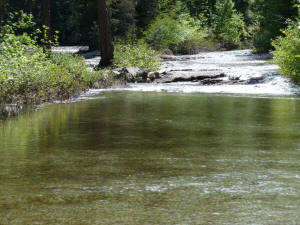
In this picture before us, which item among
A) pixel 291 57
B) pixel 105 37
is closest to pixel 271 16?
pixel 105 37

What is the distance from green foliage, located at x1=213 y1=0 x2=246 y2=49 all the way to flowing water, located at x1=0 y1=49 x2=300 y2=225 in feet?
123

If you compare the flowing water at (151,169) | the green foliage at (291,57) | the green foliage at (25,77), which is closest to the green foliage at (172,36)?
the green foliage at (291,57)

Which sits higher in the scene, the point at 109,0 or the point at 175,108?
the point at 109,0

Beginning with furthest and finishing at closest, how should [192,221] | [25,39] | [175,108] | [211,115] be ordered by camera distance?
1. [25,39]
2. [175,108]
3. [211,115]
4. [192,221]

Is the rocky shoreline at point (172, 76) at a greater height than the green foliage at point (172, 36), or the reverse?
the green foliage at point (172, 36)

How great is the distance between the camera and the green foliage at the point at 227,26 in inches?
1802

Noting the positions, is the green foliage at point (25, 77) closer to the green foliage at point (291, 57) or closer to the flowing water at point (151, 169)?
the flowing water at point (151, 169)

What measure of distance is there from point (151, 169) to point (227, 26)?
145 feet

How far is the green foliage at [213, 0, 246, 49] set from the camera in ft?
150

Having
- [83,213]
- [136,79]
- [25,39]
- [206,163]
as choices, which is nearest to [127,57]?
[136,79]

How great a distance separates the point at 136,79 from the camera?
65.3 feet

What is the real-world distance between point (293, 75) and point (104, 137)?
10199 mm

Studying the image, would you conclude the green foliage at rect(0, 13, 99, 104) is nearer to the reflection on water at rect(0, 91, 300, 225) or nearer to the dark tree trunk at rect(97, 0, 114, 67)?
the reflection on water at rect(0, 91, 300, 225)

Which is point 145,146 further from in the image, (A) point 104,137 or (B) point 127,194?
(B) point 127,194
